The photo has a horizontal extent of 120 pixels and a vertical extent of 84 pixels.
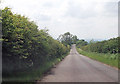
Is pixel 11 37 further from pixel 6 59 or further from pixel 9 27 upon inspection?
pixel 6 59

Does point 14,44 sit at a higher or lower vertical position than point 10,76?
higher

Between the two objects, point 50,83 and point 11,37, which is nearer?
point 11,37

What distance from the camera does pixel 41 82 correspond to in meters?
11.1

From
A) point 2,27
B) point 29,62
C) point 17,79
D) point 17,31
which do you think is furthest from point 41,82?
point 2,27

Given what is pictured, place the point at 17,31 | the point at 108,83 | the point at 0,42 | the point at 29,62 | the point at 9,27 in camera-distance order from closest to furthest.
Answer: the point at 0,42 < the point at 9,27 < the point at 17,31 < the point at 108,83 < the point at 29,62

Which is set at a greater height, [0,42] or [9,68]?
[0,42]

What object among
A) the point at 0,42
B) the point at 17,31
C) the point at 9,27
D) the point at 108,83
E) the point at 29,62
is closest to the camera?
the point at 0,42

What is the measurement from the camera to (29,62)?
11.9 m

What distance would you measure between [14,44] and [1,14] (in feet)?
4.80

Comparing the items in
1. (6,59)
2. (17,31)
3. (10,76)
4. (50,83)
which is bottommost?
Answer: (50,83)

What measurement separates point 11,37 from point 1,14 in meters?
1.12

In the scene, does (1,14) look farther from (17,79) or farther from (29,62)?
(29,62)

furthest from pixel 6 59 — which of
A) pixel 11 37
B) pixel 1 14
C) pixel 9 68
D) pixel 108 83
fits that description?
pixel 108 83

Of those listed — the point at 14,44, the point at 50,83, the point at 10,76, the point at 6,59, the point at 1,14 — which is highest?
the point at 1,14
